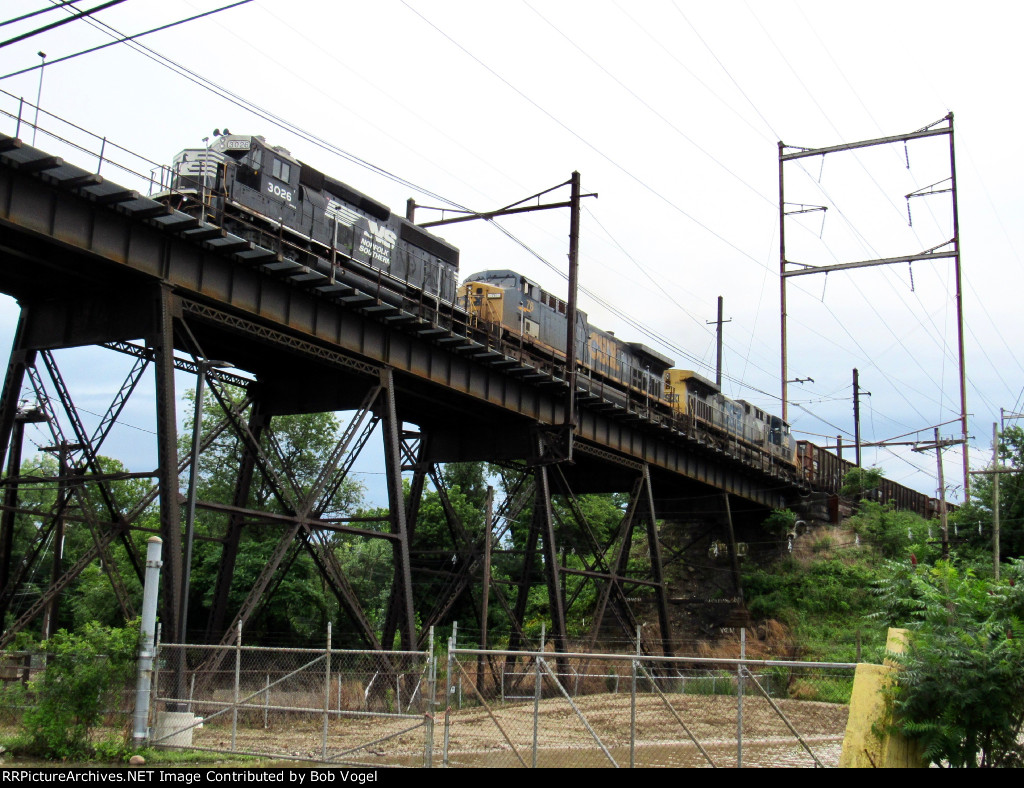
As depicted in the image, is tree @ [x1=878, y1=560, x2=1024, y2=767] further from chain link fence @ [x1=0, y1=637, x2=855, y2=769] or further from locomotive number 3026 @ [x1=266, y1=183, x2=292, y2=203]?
locomotive number 3026 @ [x1=266, y1=183, x2=292, y2=203]

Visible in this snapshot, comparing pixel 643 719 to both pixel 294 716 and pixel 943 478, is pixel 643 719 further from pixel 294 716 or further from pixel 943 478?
pixel 943 478

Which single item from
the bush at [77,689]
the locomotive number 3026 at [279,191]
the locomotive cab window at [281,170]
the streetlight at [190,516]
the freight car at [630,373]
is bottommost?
the bush at [77,689]

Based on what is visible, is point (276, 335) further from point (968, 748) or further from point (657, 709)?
point (968, 748)

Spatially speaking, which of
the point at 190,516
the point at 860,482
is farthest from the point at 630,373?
the point at 190,516

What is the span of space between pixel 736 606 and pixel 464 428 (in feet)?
68.5

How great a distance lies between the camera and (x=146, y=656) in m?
17.8

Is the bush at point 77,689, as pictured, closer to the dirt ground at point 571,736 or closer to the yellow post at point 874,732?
the dirt ground at point 571,736

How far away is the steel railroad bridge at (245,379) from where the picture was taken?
2155 centimetres

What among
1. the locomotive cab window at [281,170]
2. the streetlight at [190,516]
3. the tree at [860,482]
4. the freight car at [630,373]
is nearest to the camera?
the streetlight at [190,516]

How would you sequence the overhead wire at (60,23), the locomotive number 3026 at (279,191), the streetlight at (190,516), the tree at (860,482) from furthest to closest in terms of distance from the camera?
1. the tree at (860,482)
2. the locomotive number 3026 at (279,191)
3. the streetlight at (190,516)
4. the overhead wire at (60,23)

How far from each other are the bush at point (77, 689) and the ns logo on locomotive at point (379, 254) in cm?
986

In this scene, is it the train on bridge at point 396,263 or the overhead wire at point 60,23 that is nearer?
the overhead wire at point 60,23

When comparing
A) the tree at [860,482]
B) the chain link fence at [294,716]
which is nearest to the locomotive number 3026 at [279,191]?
the chain link fence at [294,716]

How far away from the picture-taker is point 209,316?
930 inches
